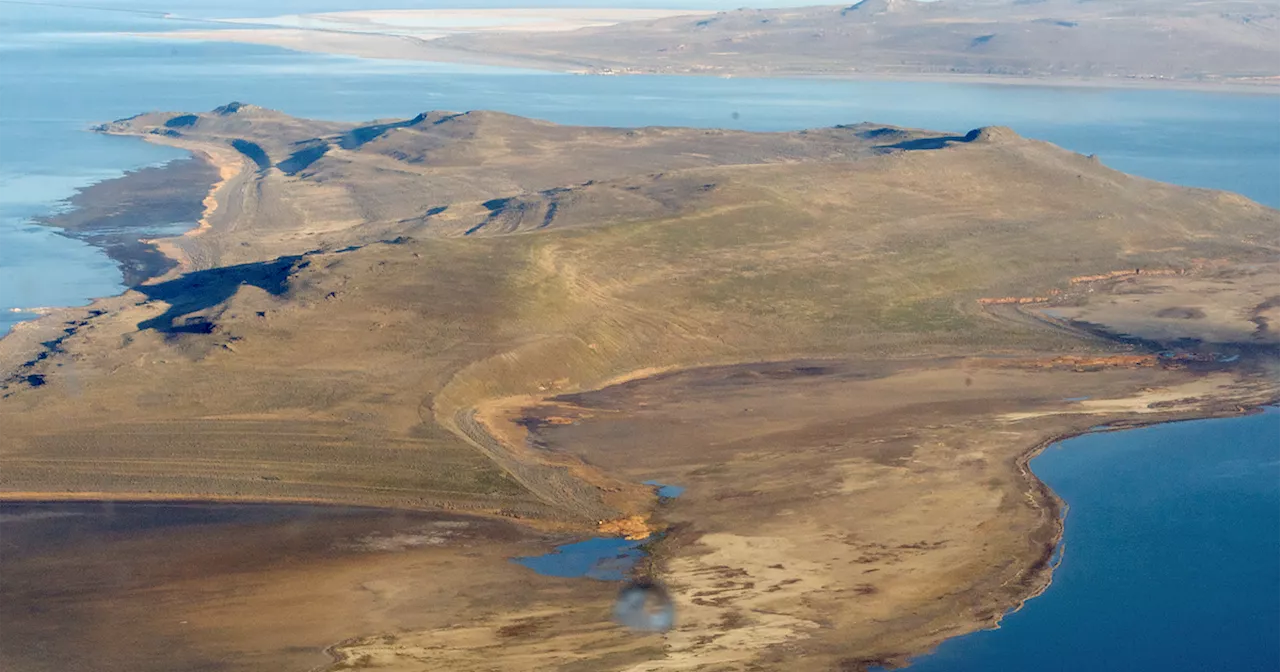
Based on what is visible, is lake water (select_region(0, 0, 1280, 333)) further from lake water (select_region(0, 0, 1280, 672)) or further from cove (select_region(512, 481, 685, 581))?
cove (select_region(512, 481, 685, 581))

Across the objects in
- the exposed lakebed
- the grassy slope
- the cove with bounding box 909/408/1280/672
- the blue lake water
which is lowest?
the cove with bounding box 909/408/1280/672

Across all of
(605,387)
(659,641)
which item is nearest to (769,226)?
(605,387)

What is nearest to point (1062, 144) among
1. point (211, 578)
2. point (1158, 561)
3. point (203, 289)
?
point (203, 289)

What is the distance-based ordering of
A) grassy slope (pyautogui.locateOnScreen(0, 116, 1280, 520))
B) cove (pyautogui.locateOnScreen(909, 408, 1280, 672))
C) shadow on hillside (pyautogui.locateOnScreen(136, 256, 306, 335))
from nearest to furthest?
cove (pyautogui.locateOnScreen(909, 408, 1280, 672)), grassy slope (pyautogui.locateOnScreen(0, 116, 1280, 520)), shadow on hillside (pyautogui.locateOnScreen(136, 256, 306, 335))

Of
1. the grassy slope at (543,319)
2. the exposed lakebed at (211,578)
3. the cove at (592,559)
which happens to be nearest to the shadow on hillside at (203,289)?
the grassy slope at (543,319)

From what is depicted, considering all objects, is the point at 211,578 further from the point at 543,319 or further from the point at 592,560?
the point at 543,319

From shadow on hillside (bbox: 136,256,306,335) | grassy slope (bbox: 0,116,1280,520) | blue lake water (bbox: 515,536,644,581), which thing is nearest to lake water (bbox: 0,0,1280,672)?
shadow on hillside (bbox: 136,256,306,335)
